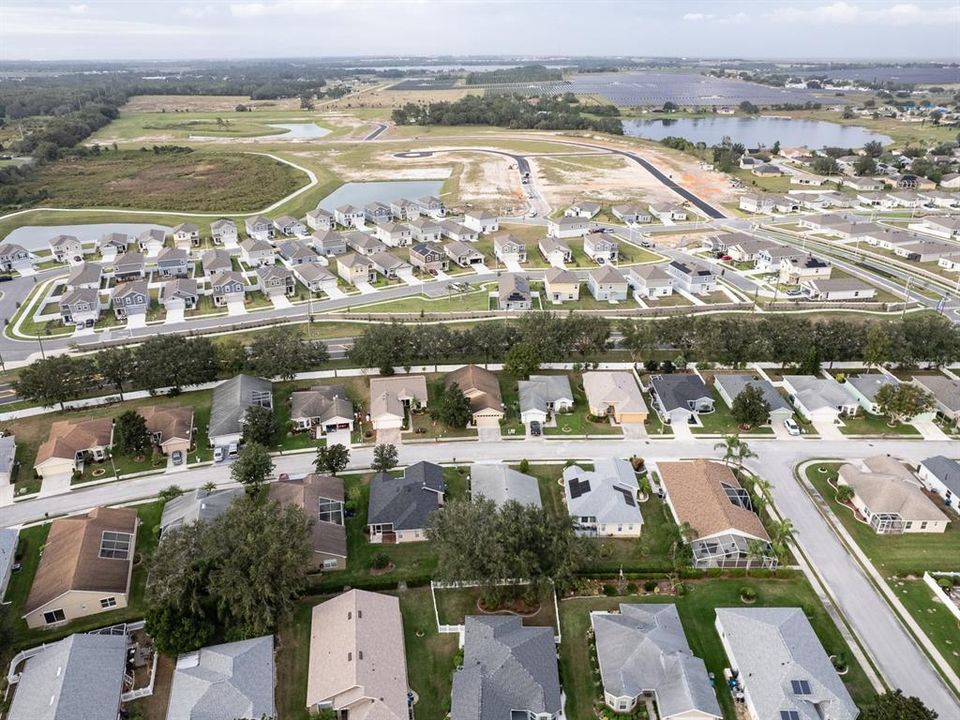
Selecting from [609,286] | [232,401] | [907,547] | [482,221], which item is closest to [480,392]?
[232,401]

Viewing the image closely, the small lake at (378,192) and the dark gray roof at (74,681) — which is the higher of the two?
the dark gray roof at (74,681)

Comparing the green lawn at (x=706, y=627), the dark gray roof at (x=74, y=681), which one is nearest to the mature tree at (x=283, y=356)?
the dark gray roof at (x=74, y=681)

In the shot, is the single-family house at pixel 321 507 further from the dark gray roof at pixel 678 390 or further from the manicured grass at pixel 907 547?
the manicured grass at pixel 907 547

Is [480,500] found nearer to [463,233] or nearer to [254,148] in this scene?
[463,233]

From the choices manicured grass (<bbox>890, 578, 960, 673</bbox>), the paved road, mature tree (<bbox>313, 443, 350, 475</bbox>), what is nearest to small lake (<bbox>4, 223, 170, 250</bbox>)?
the paved road

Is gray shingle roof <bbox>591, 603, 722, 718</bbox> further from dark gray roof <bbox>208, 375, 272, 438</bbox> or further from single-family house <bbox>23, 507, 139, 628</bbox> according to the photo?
dark gray roof <bbox>208, 375, 272, 438</bbox>

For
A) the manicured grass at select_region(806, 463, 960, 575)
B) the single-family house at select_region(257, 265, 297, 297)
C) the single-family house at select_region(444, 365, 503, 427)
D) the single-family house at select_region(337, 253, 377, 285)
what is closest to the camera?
the manicured grass at select_region(806, 463, 960, 575)

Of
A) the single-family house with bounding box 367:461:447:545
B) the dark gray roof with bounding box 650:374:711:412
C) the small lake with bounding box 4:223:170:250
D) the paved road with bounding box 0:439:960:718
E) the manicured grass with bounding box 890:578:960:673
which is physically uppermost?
the dark gray roof with bounding box 650:374:711:412
